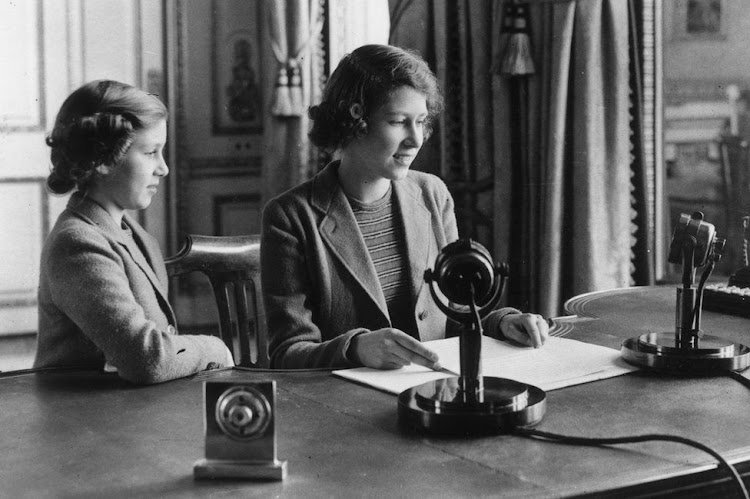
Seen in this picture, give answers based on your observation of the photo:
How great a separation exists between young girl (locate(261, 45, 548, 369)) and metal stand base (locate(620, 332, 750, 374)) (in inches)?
12.9

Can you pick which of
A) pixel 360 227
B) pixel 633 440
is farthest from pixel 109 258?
pixel 633 440

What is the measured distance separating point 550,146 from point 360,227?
1398 mm

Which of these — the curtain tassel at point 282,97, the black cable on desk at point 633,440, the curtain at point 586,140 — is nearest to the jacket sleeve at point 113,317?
the black cable on desk at point 633,440

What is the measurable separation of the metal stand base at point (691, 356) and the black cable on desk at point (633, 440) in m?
0.43

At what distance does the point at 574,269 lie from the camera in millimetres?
3502

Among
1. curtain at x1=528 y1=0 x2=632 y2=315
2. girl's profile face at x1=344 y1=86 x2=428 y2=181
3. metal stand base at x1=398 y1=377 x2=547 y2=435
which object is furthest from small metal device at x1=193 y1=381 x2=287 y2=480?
curtain at x1=528 y1=0 x2=632 y2=315

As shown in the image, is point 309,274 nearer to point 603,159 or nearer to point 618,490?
point 618,490

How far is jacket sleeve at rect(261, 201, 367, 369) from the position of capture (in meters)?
1.99

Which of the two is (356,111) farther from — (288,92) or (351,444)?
(288,92)

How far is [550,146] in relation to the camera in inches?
138

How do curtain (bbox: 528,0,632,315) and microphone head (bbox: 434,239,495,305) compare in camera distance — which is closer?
microphone head (bbox: 434,239,495,305)

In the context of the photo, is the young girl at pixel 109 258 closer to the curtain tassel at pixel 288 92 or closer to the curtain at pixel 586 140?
the curtain at pixel 586 140

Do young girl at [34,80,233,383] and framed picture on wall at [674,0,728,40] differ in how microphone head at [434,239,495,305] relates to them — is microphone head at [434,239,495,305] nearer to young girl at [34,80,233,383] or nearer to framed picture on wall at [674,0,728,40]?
young girl at [34,80,233,383]

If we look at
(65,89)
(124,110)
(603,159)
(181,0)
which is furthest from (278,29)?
(124,110)
